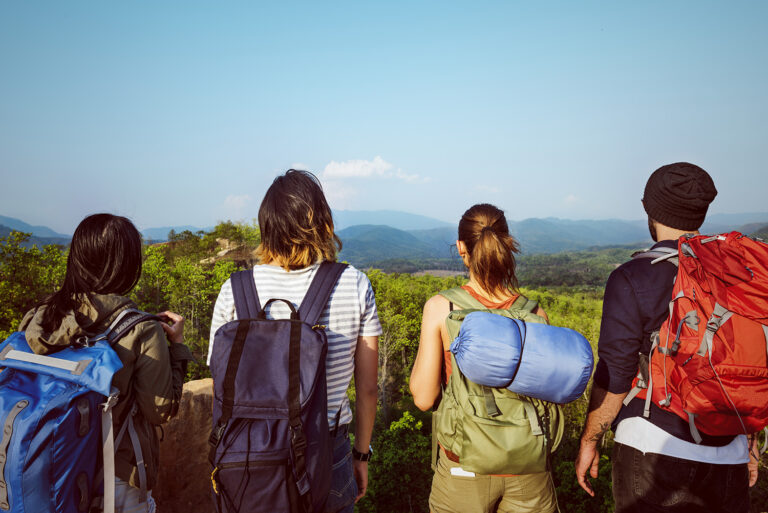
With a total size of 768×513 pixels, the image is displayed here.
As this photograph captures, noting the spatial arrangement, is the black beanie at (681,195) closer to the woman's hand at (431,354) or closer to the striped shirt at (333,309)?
the woman's hand at (431,354)

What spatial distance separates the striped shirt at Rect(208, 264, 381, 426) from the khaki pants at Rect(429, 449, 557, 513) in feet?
2.40

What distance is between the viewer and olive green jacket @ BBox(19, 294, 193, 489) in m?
1.74

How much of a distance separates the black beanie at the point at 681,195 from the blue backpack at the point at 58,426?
9.27 ft

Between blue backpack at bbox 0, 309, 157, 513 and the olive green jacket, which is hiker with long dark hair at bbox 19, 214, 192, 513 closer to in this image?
the olive green jacket

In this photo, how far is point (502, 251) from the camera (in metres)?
2.01

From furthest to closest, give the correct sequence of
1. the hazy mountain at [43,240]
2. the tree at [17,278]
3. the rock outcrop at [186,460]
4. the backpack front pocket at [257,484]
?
the hazy mountain at [43,240] < the tree at [17,278] < the rock outcrop at [186,460] < the backpack front pocket at [257,484]

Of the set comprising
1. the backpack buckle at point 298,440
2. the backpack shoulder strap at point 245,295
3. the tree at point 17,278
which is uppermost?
the backpack shoulder strap at point 245,295

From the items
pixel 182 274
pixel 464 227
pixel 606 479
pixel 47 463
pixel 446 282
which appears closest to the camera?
pixel 47 463

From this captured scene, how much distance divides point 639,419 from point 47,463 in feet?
8.93

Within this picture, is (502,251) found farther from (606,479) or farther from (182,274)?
(182,274)

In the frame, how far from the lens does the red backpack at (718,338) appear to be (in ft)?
5.21

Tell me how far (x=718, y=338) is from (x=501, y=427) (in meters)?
1.04

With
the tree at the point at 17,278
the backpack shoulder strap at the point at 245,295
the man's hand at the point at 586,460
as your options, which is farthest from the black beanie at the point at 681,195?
the tree at the point at 17,278

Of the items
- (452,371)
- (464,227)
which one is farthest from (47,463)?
(464,227)
